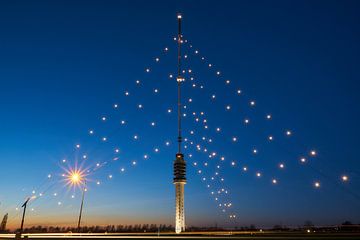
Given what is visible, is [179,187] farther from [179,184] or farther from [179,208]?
[179,208]

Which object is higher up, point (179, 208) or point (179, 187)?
point (179, 187)

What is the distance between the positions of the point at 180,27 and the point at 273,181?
2756 cm

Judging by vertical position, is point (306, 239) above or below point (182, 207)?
below

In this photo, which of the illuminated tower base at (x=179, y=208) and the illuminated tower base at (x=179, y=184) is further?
the illuminated tower base at (x=179, y=184)

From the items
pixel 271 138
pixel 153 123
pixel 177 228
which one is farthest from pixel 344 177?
pixel 177 228

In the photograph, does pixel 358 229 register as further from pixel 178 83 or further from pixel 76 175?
pixel 76 175

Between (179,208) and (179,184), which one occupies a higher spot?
(179,184)

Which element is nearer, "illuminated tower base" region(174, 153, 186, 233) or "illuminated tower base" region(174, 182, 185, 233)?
"illuminated tower base" region(174, 182, 185, 233)

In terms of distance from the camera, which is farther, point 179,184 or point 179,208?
point 179,184

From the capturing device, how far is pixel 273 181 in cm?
3183

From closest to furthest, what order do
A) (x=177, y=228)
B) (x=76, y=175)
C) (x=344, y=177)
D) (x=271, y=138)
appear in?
1. (x=344, y=177)
2. (x=271, y=138)
3. (x=76, y=175)
4. (x=177, y=228)

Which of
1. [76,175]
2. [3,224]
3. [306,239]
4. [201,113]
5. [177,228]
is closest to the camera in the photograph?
[306,239]

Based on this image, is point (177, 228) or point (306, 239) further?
point (177, 228)

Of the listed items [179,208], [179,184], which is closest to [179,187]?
[179,184]
